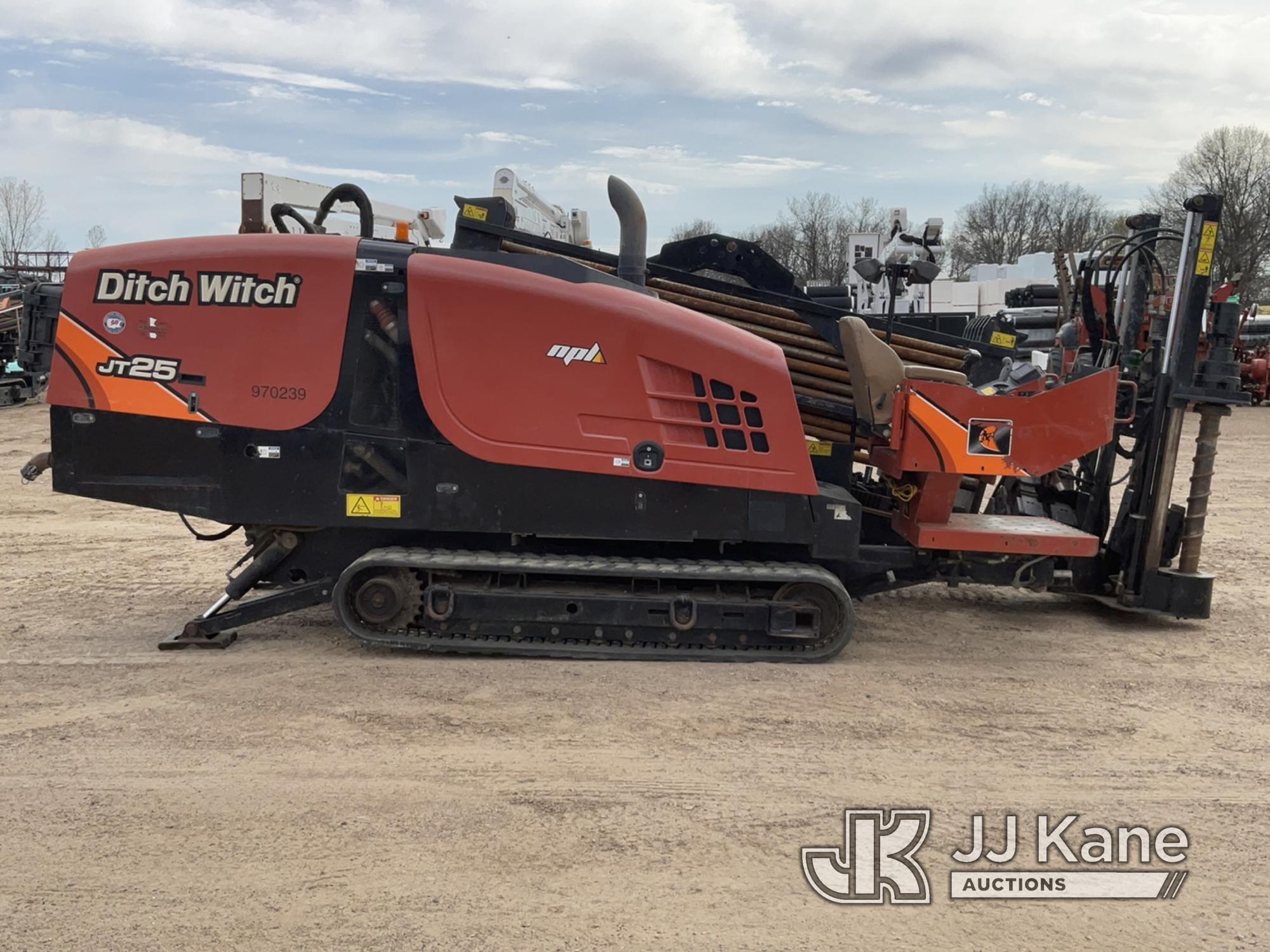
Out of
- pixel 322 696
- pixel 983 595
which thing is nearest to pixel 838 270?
pixel 983 595

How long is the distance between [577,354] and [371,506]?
130 centimetres

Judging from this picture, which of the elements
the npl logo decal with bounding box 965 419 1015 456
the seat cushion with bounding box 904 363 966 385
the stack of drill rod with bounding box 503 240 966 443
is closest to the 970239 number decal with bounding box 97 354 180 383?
the stack of drill rod with bounding box 503 240 966 443

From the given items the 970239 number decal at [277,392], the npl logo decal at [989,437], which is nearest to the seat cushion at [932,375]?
the npl logo decal at [989,437]

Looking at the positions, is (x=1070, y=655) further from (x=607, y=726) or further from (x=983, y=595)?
(x=607, y=726)

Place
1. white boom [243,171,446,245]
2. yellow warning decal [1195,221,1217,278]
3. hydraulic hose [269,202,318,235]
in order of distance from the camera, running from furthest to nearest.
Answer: white boom [243,171,446,245]
yellow warning decal [1195,221,1217,278]
hydraulic hose [269,202,318,235]

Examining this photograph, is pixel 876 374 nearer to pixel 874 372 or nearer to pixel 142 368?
pixel 874 372

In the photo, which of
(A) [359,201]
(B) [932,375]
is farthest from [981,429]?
(A) [359,201]

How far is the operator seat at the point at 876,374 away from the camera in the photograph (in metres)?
5.48

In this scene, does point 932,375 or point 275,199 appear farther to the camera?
point 275,199

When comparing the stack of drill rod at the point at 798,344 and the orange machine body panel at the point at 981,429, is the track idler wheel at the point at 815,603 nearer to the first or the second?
the orange machine body panel at the point at 981,429

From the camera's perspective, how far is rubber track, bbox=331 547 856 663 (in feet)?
16.0

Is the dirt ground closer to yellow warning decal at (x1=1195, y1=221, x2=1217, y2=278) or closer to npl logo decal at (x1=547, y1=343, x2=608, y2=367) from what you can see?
npl logo decal at (x1=547, y1=343, x2=608, y2=367)

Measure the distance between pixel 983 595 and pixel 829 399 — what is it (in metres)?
1.80

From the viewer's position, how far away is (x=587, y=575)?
501 cm
